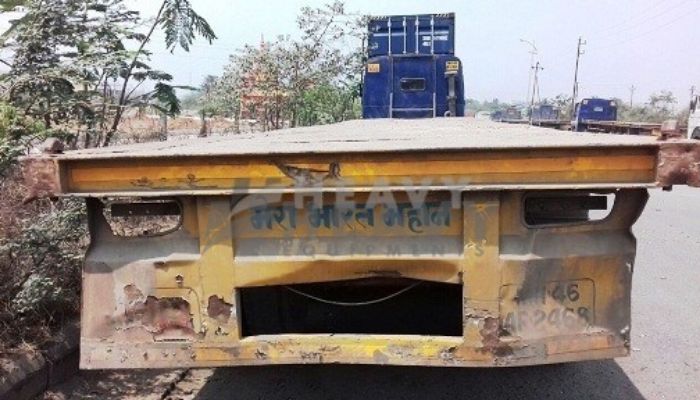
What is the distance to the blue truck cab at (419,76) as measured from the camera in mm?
10008

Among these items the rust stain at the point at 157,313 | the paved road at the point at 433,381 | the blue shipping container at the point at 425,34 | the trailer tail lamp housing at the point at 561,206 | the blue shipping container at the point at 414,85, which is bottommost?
the paved road at the point at 433,381

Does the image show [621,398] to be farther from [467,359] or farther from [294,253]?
[294,253]

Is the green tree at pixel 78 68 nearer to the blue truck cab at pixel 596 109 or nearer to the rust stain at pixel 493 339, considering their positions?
the rust stain at pixel 493 339

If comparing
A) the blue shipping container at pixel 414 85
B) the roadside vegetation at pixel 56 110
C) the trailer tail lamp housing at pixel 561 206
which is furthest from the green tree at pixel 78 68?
the blue shipping container at pixel 414 85

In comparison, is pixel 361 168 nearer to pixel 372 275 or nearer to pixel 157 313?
pixel 372 275

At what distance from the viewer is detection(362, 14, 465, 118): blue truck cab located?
10.0 m

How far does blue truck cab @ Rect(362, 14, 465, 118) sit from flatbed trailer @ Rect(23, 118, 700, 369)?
7623mm

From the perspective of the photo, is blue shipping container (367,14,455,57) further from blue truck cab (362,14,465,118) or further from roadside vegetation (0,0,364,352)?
roadside vegetation (0,0,364,352)

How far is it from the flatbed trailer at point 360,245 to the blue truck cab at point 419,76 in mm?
7623

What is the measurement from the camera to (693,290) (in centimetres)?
540

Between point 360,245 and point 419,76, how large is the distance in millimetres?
8026

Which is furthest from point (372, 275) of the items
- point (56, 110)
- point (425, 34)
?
point (425, 34)

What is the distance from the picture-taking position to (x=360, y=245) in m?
2.45

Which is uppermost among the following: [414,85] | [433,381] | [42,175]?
[414,85]
